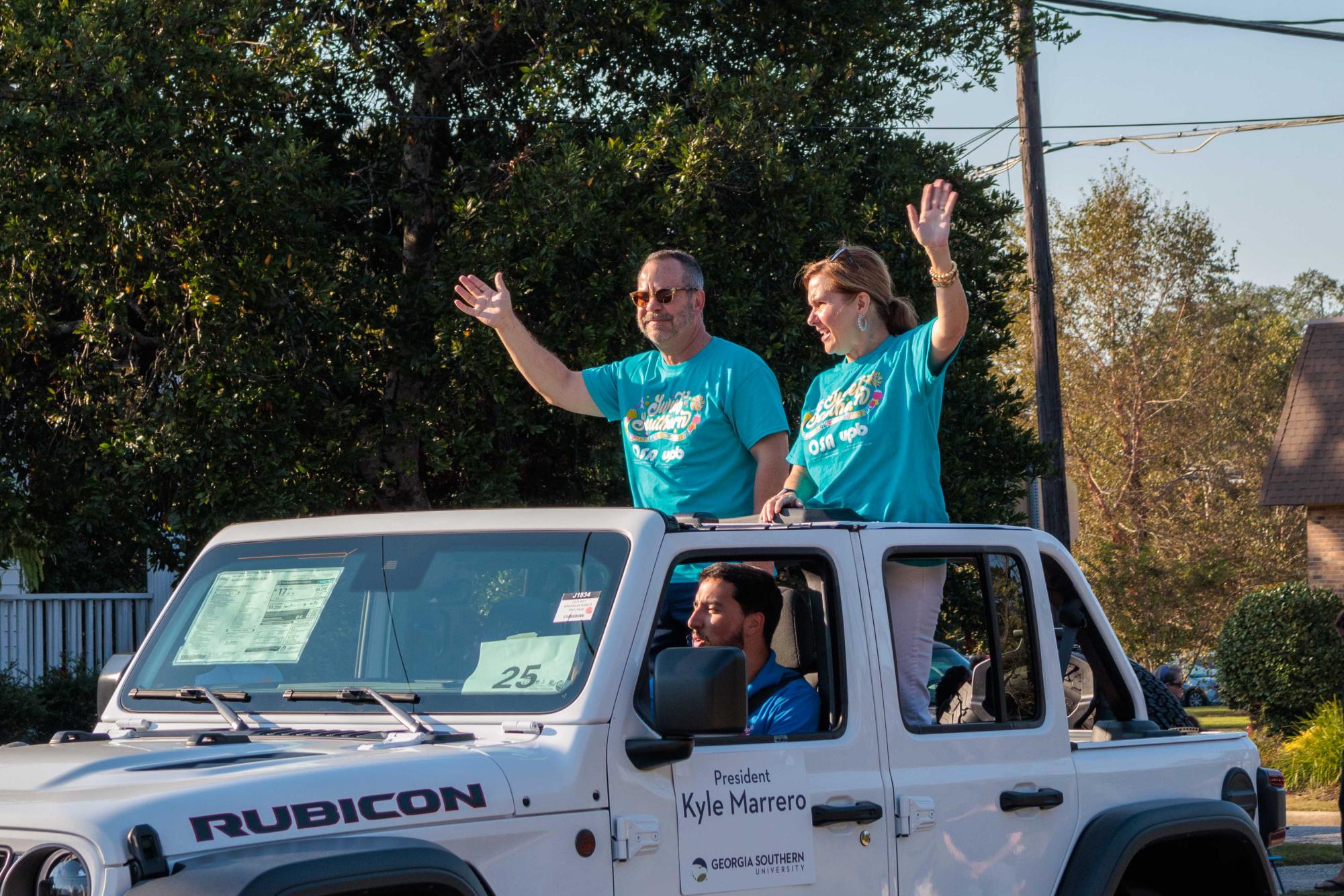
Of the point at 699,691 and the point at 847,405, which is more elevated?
the point at 847,405

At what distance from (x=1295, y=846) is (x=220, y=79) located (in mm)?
9341

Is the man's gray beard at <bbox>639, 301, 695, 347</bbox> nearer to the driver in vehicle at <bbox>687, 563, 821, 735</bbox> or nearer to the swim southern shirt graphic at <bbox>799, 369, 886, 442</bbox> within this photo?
the swim southern shirt graphic at <bbox>799, 369, 886, 442</bbox>

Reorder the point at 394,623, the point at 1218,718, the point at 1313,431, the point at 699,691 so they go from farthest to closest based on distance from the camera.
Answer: the point at 1218,718
the point at 1313,431
the point at 394,623
the point at 699,691

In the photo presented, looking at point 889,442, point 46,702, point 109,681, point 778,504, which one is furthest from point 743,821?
point 46,702

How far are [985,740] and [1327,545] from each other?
855 inches

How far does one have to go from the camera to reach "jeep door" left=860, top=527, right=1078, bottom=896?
12.7 feet

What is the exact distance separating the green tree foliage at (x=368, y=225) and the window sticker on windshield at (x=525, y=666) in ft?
23.9

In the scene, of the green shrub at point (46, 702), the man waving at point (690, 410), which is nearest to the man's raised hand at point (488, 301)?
the man waving at point (690, 410)

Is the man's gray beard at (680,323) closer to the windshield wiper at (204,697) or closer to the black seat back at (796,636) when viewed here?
the black seat back at (796,636)

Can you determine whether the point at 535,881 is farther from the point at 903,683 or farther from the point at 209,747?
the point at 903,683

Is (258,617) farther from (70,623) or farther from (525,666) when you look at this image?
(70,623)

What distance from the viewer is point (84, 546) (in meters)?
15.8

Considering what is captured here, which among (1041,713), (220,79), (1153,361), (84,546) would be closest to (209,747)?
(1041,713)

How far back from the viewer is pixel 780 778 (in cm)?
362
